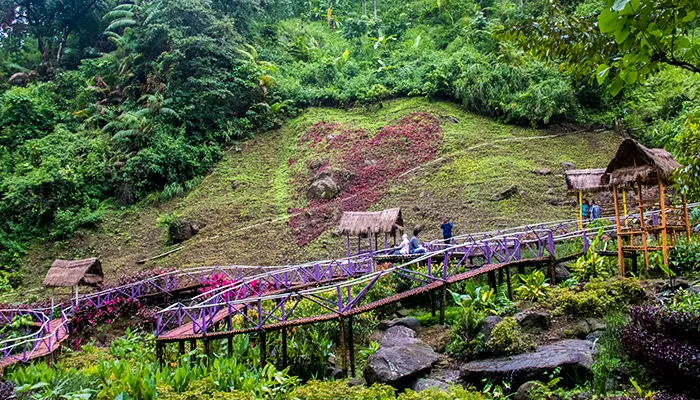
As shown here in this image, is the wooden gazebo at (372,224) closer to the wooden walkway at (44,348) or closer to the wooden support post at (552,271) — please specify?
the wooden support post at (552,271)

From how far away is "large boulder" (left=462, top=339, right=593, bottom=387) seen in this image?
22.9 feet

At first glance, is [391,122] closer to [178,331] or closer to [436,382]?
[178,331]

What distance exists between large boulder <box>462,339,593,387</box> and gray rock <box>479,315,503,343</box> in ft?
2.38

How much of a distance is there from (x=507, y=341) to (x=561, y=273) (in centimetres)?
529

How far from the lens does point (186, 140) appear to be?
27469mm

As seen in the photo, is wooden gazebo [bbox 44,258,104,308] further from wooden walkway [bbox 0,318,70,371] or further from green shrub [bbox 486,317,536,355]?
green shrub [bbox 486,317,536,355]

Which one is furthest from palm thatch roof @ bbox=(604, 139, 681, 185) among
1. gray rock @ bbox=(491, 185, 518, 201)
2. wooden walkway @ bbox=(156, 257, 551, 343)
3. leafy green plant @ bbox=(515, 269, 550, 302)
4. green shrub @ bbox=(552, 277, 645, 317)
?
gray rock @ bbox=(491, 185, 518, 201)

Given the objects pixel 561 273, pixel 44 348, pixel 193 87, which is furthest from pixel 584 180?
pixel 193 87

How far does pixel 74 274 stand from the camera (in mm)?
16125

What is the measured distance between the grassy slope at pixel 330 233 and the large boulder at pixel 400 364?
401 inches

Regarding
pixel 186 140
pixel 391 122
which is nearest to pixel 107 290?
pixel 186 140

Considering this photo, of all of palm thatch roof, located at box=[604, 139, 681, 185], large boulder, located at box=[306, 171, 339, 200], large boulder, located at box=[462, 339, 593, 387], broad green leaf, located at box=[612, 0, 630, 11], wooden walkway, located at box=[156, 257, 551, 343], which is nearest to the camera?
broad green leaf, located at box=[612, 0, 630, 11]

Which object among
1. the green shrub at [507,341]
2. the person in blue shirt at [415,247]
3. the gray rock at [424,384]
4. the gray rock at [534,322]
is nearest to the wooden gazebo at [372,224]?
the person in blue shirt at [415,247]

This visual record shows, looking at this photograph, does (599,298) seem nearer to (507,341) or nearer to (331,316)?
(507,341)
